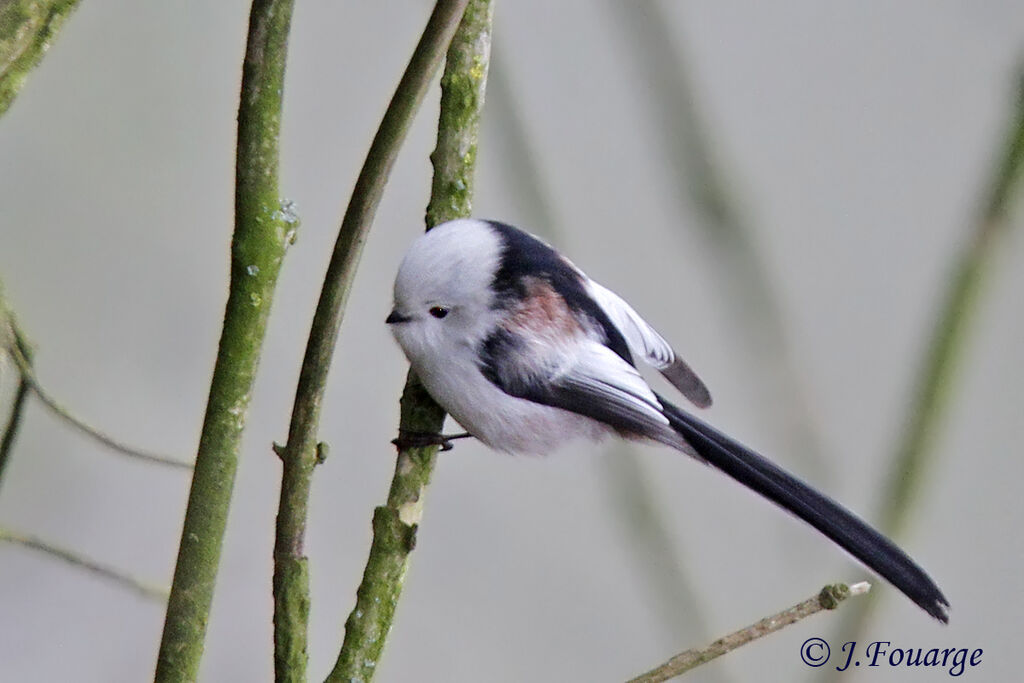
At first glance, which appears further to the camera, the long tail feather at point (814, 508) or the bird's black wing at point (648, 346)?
the bird's black wing at point (648, 346)

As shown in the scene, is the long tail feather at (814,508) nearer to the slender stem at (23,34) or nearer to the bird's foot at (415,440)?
the bird's foot at (415,440)

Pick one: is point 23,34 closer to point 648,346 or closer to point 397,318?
point 397,318

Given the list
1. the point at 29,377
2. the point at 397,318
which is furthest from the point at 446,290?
the point at 29,377

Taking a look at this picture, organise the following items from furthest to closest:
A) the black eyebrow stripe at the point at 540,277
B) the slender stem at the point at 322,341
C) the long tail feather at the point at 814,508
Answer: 1. the black eyebrow stripe at the point at 540,277
2. the long tail feather at the point at 814,508
3. the slender stem at the point at 322,341

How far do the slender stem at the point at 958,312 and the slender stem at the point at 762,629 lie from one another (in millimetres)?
262

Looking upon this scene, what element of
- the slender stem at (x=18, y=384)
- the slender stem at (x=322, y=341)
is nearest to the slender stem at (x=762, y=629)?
the slender stem at (x=322, y=341)

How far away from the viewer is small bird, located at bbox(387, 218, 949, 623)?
2.30 ft

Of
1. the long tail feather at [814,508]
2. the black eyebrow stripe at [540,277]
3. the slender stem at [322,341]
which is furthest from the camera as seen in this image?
the black eyebrow stripe at [540,277]

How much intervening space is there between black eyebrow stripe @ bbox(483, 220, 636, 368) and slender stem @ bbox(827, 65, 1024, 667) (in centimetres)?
23

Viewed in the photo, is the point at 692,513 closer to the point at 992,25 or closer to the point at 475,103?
the point at 992,25

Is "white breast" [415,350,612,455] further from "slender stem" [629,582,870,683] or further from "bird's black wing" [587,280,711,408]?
"slender stem" [629,582,870,683]

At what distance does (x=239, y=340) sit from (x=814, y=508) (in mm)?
400

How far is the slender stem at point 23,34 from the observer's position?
21.8 inches

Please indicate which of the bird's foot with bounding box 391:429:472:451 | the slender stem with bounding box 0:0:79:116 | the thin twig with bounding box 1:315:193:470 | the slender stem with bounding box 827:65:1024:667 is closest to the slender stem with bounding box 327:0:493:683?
the bird's foot with bounding box 391:429:472:451
